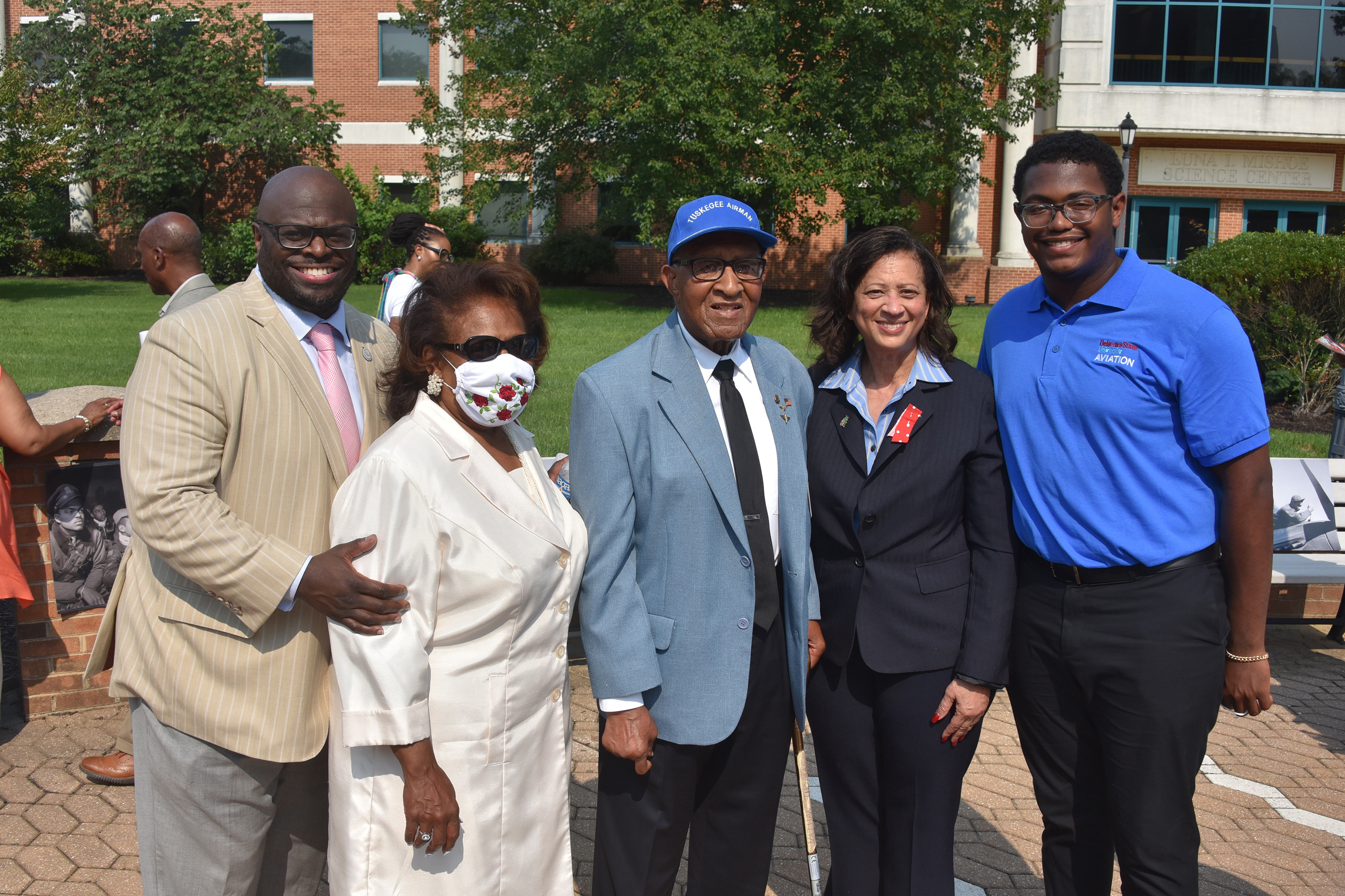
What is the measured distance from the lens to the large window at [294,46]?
31.0 m

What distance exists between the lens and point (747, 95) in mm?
19719

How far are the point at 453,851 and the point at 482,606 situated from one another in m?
0.62

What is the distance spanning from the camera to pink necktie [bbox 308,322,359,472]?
2732 millimetres

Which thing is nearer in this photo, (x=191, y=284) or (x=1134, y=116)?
(x=191, y=284)

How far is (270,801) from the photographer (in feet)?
8.79

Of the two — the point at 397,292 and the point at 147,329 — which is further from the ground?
the point at 397,292

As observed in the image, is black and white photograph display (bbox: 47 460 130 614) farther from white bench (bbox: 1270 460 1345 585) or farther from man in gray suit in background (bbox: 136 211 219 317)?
white bench (bbox: 1270 460 1345 585)

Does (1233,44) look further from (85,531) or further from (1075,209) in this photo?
(85,531)

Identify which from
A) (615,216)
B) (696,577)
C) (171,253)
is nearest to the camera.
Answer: (696,577)

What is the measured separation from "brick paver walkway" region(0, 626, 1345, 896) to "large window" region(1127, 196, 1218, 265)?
27.1 m

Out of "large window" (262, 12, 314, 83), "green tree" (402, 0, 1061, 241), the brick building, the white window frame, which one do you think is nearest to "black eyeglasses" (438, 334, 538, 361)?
"green tree" (402, 0, 1061, 241)

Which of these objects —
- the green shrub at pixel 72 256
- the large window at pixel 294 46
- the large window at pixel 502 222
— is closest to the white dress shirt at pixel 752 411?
the large window at pixel 502 222

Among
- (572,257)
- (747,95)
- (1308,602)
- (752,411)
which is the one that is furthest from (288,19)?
(752,411)

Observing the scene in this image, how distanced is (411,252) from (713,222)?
5.15m
